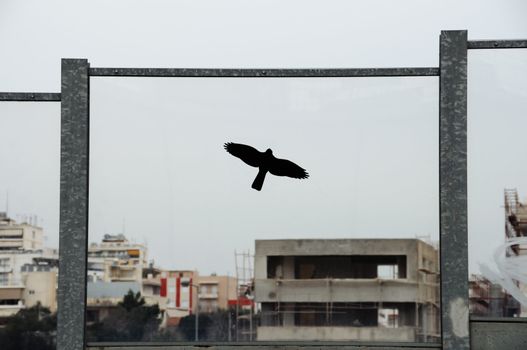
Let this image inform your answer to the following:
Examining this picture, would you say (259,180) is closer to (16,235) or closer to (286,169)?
(286,169)

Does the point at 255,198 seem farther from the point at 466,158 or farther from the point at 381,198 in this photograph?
the point at 466,158

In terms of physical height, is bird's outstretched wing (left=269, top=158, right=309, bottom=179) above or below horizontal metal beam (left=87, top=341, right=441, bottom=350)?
above

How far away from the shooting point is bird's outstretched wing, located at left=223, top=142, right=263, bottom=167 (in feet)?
27.1

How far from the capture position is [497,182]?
8.10 m

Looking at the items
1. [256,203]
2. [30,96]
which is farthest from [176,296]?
[30,96]

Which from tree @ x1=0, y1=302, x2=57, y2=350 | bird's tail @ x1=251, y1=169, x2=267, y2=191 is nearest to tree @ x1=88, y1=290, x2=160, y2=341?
tree @ x1=0, y1=302, x2=57, y2=350

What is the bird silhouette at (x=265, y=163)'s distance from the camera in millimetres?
8273

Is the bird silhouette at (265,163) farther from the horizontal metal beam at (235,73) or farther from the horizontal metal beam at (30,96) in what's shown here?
the horizontal metal beam at (30,96)

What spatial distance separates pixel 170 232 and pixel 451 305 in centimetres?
254

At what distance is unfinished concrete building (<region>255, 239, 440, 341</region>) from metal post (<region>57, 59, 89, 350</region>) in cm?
157

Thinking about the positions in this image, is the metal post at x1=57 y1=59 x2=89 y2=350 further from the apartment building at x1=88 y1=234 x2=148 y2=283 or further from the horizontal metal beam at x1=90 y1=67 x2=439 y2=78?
the horizontal metal beam at x1=90 y1=67 x2=439 y2=78

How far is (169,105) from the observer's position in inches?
328

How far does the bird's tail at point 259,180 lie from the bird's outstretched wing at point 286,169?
7 cm

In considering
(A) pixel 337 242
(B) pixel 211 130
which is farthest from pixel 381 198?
(B) pixel 211 130
